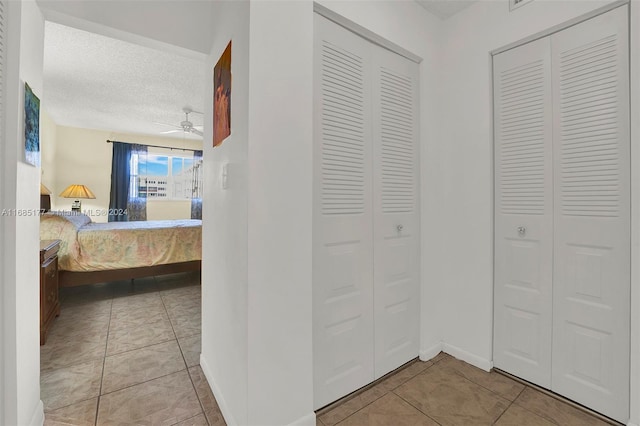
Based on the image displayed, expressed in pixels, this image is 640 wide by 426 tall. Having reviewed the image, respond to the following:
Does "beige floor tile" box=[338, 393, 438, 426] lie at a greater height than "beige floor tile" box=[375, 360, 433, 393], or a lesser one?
lesser

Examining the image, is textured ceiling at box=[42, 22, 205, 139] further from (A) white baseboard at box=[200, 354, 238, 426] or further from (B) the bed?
(A) white baseboard at box=[200, 354, 238, 426]

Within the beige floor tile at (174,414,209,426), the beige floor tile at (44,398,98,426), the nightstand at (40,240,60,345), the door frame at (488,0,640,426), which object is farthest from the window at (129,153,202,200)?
the door frame at (488,0,640,426)

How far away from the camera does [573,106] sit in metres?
1.65

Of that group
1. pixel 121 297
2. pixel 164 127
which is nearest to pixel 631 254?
pixel 121 297

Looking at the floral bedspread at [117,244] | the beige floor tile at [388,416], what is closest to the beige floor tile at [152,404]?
the beige floor tile at [388,416]

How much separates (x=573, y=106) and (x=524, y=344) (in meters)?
1.48

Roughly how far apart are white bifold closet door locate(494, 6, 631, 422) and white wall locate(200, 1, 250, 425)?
5.57 feet

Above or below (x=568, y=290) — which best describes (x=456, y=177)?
above

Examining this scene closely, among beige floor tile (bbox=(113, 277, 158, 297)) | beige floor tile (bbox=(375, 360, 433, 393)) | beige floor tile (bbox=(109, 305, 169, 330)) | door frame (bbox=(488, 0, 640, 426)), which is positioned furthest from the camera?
beige floor tile (bbox=(113, 277, 158, 297))

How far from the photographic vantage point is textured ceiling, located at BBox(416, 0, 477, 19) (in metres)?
2.00

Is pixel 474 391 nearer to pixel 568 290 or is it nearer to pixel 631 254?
pixel 568 290

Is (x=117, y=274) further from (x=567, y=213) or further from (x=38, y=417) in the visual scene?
(x=567, y=213)

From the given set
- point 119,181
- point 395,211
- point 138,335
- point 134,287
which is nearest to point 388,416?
point 395,211

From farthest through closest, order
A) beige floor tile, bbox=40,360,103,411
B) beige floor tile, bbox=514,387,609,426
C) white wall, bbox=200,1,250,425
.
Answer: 1. beige floor tile, bbox=40,360,103,411
2. beige floor tile, bbox=514,387,609,426
3. white wall, bbox=200,1,250,425
